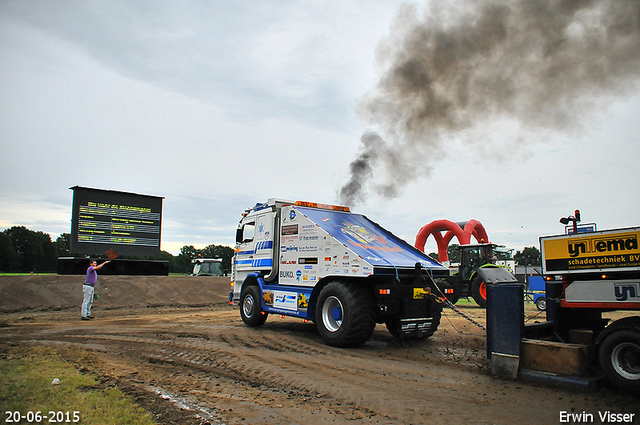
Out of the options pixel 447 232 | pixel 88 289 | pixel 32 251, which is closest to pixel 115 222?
pixel 88 289

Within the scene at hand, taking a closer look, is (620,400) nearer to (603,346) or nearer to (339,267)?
(603,346)

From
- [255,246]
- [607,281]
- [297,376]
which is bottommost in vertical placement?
[297,376]

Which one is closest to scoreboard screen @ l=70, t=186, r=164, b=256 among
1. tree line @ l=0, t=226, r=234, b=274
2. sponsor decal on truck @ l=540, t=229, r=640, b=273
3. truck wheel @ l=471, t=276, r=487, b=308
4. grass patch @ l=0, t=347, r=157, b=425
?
grass patch @ l=0, t=347, r=157, b=425

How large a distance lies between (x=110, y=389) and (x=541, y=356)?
555 cm

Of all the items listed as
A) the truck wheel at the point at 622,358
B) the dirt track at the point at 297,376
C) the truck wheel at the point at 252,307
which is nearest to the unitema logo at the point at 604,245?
the truck wheel at the point at 622,358

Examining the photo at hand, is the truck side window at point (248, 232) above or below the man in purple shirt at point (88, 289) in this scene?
above

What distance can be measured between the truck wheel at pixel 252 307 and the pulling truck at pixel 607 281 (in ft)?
22.9

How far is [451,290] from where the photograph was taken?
28.2ft

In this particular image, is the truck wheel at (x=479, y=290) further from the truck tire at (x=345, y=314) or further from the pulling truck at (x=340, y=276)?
the truck tire at (x=345, y=314)

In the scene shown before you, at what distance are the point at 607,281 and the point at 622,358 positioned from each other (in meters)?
0.89

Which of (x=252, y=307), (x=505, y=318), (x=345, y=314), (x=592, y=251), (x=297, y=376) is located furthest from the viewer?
(x=252, y=307)

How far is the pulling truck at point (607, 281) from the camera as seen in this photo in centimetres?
479

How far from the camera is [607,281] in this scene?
16.6 feet

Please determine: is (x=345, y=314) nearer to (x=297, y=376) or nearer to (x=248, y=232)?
(x=297, y=376)
